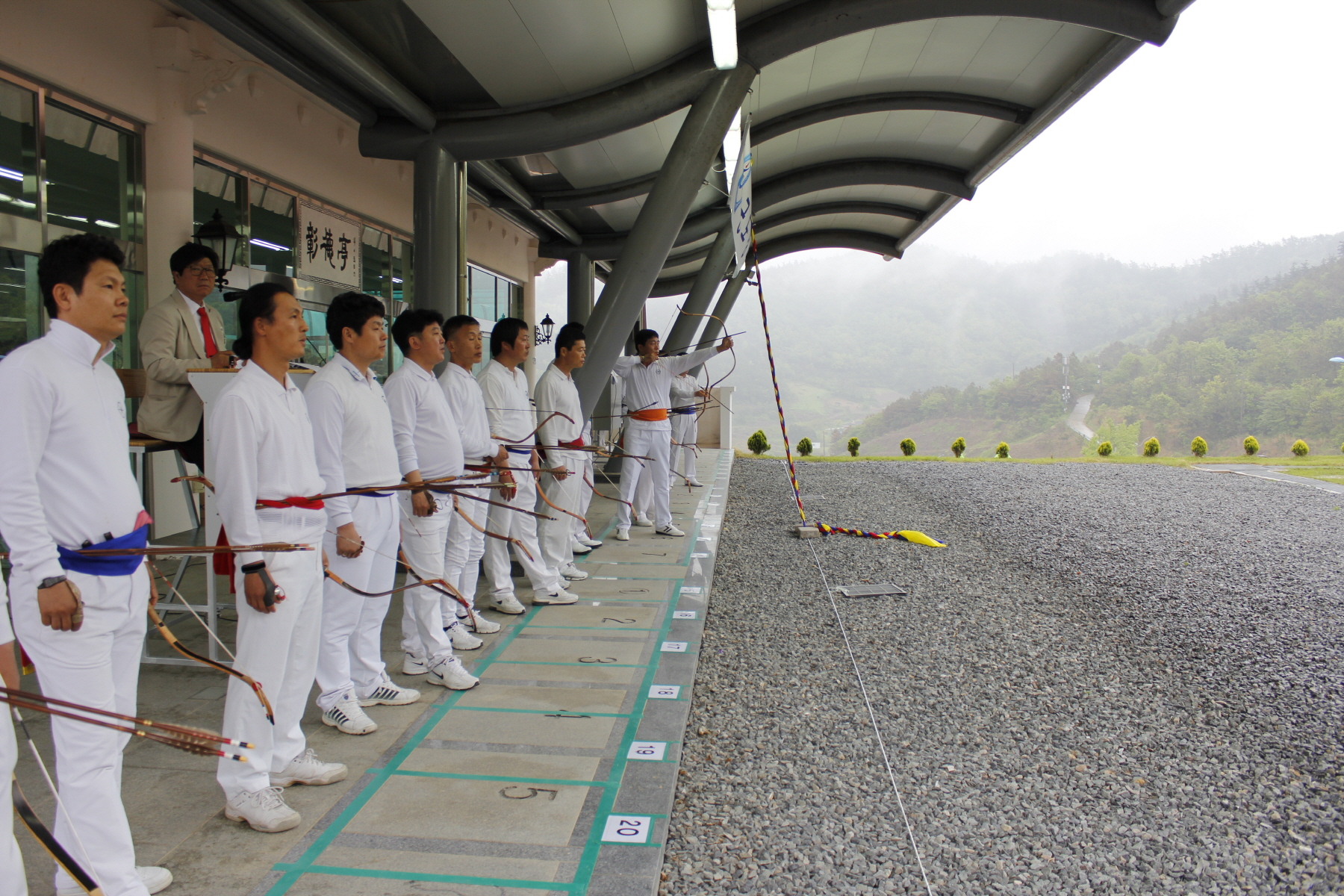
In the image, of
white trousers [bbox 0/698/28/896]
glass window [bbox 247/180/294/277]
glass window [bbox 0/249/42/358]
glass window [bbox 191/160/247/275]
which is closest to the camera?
white trousers [bbox 0/698/28/896]

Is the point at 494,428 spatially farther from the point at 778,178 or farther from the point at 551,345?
the point at 551,345

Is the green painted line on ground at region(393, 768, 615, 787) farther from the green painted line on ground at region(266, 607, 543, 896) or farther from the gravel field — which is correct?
the gravel field

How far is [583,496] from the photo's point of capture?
6.33 metres

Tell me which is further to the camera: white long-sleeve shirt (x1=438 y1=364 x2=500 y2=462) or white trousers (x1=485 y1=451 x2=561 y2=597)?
white trousers (x1=485 y1=451 x2=561 y2=597)

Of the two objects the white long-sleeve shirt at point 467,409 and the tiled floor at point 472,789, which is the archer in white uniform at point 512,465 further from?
the tiled floor at point 472,789

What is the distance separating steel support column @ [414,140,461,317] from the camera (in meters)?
5.12

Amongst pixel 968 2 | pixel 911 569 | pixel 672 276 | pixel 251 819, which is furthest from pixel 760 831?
pixel 672 276

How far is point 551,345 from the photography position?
1545 centimetres

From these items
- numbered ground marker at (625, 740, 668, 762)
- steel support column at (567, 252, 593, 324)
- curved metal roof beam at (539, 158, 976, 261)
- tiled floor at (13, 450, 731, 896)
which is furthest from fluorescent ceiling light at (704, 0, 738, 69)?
steel support column at (567, 252, 593, 324)

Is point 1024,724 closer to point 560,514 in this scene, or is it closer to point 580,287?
point 560,514

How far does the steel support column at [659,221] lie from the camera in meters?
5.19

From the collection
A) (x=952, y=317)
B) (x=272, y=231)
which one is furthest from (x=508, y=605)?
(x=952, y=317)

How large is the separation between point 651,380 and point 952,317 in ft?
256

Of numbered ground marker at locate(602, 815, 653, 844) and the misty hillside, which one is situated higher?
the misty hillside
